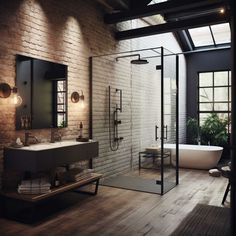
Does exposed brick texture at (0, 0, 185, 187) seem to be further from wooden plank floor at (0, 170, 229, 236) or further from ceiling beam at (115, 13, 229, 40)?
wooden plank floor at (0, 170, 229, 236)

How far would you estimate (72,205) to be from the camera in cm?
391

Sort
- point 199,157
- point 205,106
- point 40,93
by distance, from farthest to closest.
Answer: point 205,106 < point 199,157 < point 40,93

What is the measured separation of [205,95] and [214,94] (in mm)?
298

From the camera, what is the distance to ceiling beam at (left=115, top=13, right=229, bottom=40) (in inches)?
201

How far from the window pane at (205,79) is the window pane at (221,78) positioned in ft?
0.52

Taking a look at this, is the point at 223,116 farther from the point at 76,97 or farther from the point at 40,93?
the point at 40,93

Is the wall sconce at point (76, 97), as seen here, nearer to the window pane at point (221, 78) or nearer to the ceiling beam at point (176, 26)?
the ceiling beam at point (176, 26)

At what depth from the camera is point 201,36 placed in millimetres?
8625

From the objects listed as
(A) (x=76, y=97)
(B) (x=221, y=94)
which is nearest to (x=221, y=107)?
(B) (x=221, y=94)

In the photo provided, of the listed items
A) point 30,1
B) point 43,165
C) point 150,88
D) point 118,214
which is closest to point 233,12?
point 43,165

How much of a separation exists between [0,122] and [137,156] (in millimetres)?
3576

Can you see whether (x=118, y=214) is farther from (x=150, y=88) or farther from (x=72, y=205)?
(x=150, y=88)

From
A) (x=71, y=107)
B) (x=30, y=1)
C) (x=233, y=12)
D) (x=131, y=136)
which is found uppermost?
(x=30, y=1)

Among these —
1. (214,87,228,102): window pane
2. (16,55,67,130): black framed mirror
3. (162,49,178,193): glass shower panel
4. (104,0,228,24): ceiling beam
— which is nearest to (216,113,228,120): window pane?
(214,87,228,102): window pane
